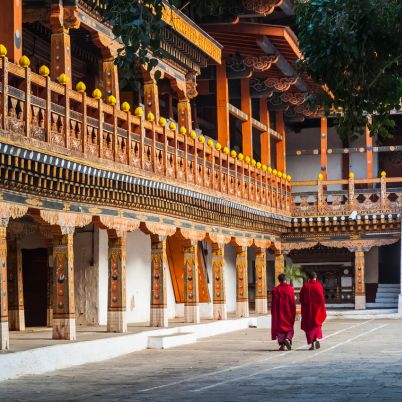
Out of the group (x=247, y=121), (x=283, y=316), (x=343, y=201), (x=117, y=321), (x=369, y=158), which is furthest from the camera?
(x=369, y=158)

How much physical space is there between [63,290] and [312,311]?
14.1 feet

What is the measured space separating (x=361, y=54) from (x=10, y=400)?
5.03 metres

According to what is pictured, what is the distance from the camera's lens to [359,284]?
30109 mm

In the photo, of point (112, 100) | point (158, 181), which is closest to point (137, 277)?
point (158, 181)

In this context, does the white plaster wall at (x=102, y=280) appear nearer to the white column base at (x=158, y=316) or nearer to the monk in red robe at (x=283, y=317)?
the white column base at (x=158, y=316)

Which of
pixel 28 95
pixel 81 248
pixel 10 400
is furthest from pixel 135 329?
pixel 10 400

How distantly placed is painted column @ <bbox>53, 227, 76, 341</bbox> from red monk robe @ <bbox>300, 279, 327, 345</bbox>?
401 cm

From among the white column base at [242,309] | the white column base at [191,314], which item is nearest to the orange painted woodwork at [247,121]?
the white column base at [242,309]

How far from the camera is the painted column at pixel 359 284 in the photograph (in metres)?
29.8

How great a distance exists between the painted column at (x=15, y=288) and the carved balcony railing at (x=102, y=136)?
10.5 ft

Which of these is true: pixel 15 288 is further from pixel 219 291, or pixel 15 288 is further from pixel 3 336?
pixel 219 291

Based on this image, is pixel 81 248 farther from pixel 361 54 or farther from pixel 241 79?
pixel 361 54

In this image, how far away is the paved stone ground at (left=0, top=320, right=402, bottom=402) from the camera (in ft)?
35.2

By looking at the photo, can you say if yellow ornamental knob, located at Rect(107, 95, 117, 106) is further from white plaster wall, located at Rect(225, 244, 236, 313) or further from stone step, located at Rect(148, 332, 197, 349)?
white plaster wall, located at Rect(225, 244, 236, 313)
